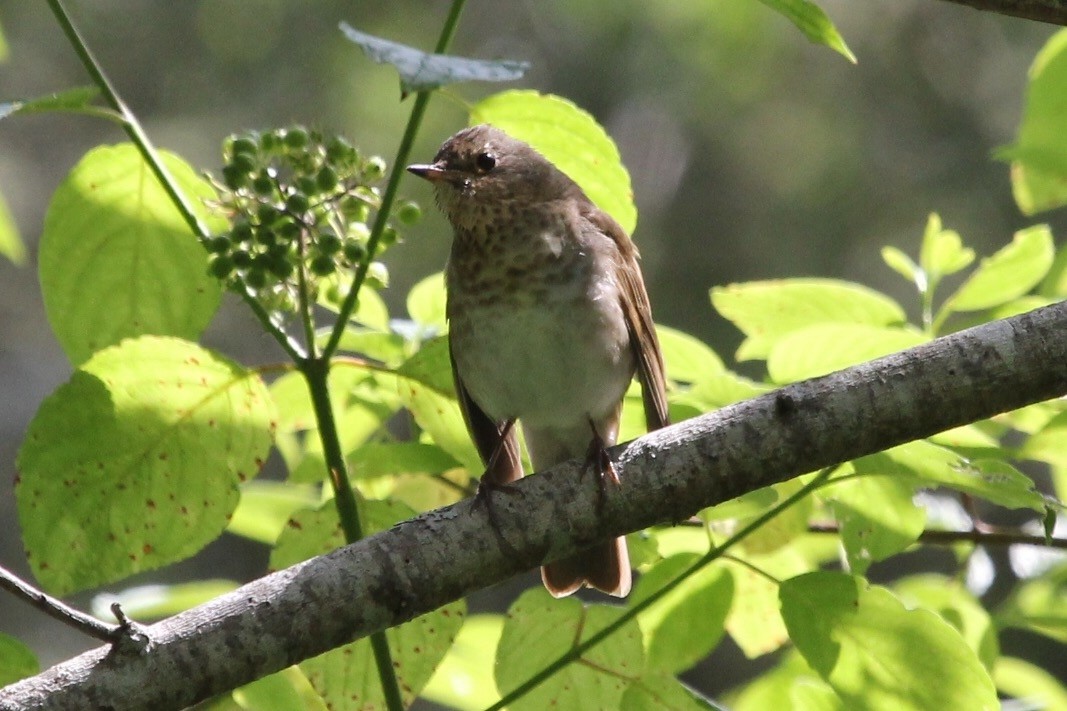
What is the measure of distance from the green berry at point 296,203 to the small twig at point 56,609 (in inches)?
28.5

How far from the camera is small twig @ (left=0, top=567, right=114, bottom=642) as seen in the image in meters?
1.67

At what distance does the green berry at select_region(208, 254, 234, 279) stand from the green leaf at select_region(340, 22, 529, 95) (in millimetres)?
551

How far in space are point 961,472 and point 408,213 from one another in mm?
1036

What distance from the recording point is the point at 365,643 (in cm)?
220

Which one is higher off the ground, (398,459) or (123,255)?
(123,255)

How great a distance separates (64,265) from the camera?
2266 millimetres

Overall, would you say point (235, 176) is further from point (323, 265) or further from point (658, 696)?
point (658, 696)

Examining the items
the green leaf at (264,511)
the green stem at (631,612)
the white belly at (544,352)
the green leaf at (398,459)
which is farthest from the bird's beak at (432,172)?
the green stem at (631,612)

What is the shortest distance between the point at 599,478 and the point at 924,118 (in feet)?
30.0

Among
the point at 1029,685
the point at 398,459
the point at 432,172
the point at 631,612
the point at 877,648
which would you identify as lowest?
the point at 877,648

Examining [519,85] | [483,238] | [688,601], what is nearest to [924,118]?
[519,85]

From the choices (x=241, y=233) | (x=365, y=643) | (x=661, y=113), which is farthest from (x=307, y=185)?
(x=661, y=113)

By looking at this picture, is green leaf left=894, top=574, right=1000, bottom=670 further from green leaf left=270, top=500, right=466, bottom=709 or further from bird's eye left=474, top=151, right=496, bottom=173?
bird's eye left=474, top=151, right=496, bottom=173

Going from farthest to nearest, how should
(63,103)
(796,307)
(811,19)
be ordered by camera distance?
(796,307), (63,103), (811,19)
